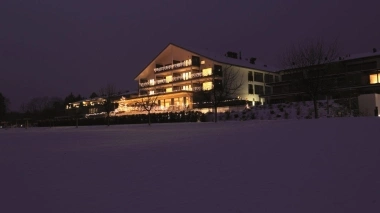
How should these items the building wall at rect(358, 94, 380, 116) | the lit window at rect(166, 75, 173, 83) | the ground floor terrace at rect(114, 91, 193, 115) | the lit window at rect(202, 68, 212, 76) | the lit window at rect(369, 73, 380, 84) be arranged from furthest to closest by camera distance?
the lit window at rect(166, 75, 173, 83) < the lit window at rect(202, 68, 212, 76) < the ground floor terrace at rect(114, 91, 193, 115) < the lit window at rect(369, 73, 380, 84) < the building wall at rect(358, 94, 380, 116)

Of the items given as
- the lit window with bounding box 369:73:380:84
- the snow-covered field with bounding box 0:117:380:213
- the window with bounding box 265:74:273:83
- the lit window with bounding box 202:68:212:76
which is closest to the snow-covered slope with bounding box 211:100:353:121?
the lit window with bounding box 369:73:380:84

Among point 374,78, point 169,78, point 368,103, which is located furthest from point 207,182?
point 169,78

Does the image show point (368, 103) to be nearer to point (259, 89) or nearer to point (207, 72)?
point (207, 72)

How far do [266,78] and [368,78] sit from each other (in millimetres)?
22342

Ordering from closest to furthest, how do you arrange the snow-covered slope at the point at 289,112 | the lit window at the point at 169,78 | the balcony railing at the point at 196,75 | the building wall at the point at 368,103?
the building wall at the point at 368,103, the snow-covered slope at the point at 289,112, the balcony railing at the point at 196,75, the lit window at the point at 169,78

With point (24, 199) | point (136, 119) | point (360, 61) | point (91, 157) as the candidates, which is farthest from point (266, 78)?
point (24, 199)

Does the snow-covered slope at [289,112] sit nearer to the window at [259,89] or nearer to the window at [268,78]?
the window at [259,89]

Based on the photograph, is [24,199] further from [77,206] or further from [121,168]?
[121,168]

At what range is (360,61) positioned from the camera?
147ft

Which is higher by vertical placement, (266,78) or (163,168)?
(266,78)

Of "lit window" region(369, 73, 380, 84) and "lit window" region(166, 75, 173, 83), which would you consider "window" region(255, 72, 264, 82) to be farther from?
"lit window" region(369, 73, 380, 84)

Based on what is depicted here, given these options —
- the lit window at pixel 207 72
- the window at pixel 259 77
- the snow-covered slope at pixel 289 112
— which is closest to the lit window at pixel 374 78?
the snow-covered slope at pixel 289 112

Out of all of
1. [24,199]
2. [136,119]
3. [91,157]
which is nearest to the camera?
[24,199]

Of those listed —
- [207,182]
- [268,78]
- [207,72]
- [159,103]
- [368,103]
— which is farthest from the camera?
[268,78]
